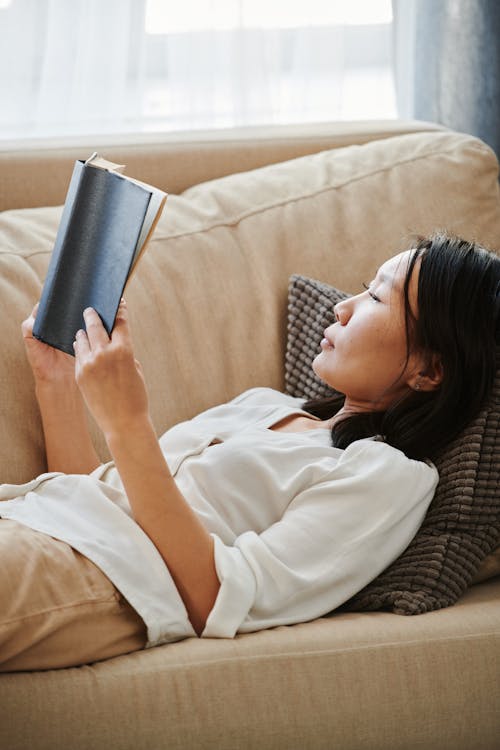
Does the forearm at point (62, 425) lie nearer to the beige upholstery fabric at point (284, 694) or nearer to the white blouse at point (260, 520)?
the white blouse at point (260, 520)

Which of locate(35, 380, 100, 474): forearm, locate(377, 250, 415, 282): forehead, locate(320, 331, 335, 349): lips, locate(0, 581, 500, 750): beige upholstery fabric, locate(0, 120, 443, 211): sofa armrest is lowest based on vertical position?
locate(0, 581, 500, 750): beige upholstery fabric

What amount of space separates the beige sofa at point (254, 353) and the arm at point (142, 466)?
3.5 inches

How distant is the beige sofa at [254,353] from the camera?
1.11m

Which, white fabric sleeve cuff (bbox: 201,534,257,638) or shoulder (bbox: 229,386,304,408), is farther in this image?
shoulder (bbox: 229,386,304,408)

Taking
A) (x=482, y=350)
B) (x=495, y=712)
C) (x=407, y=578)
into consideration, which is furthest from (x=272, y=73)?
(x=495, y=712)

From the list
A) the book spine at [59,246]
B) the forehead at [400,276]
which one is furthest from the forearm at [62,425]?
the forehead at [400,276]

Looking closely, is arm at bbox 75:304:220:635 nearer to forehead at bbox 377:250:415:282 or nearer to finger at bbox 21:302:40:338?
finger at bbox 21:302:40:338

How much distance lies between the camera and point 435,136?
1923 millimetres

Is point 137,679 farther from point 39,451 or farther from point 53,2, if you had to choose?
point 53,2

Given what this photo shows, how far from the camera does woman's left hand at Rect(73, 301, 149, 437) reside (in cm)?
119

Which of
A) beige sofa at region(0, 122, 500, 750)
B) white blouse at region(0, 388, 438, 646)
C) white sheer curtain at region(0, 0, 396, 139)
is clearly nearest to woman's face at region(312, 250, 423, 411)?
white blouse at region(0, 388, 438, 646)

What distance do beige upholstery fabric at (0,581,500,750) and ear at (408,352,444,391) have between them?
0.36 metres

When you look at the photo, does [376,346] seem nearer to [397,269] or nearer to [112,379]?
[397,269]

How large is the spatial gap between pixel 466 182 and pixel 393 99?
98cm
